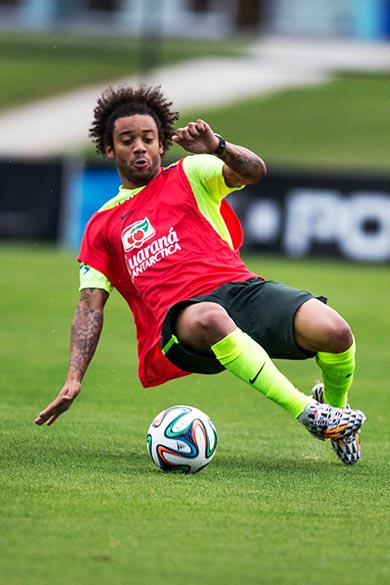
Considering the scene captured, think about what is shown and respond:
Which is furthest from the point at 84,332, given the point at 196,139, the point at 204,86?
the point at 204,86

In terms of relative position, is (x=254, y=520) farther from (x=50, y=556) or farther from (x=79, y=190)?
(x=79, y=190)

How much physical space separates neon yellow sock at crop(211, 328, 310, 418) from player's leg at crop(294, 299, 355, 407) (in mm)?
275

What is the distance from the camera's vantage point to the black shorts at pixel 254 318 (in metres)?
6.17

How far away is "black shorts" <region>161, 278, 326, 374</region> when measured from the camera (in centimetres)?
617

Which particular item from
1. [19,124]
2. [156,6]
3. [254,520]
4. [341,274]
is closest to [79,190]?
[341,274]

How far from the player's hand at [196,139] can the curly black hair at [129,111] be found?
0.73 meters

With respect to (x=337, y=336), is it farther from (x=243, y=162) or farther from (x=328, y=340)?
(x=243, y=162)

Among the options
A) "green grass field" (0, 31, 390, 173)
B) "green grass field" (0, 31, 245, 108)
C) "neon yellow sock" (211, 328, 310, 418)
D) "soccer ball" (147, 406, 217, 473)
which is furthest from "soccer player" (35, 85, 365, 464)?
"green grass field" (0, 31, 245, 108)

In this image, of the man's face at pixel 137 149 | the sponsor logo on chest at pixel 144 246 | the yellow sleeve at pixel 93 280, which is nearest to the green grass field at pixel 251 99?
the man's face at pixel 137 149

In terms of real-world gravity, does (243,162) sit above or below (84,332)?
above

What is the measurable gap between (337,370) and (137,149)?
151 centimetres

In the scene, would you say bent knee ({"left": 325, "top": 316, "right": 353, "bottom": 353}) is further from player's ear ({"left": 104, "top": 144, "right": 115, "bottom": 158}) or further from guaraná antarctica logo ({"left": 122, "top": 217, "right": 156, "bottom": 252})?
player's ear ({"left": 104, "top": 144, "right": 115, "bottom": 158})

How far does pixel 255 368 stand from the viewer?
596 cm

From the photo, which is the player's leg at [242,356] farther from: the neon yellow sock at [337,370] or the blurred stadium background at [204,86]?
the blurred stadium background at [204,86]
